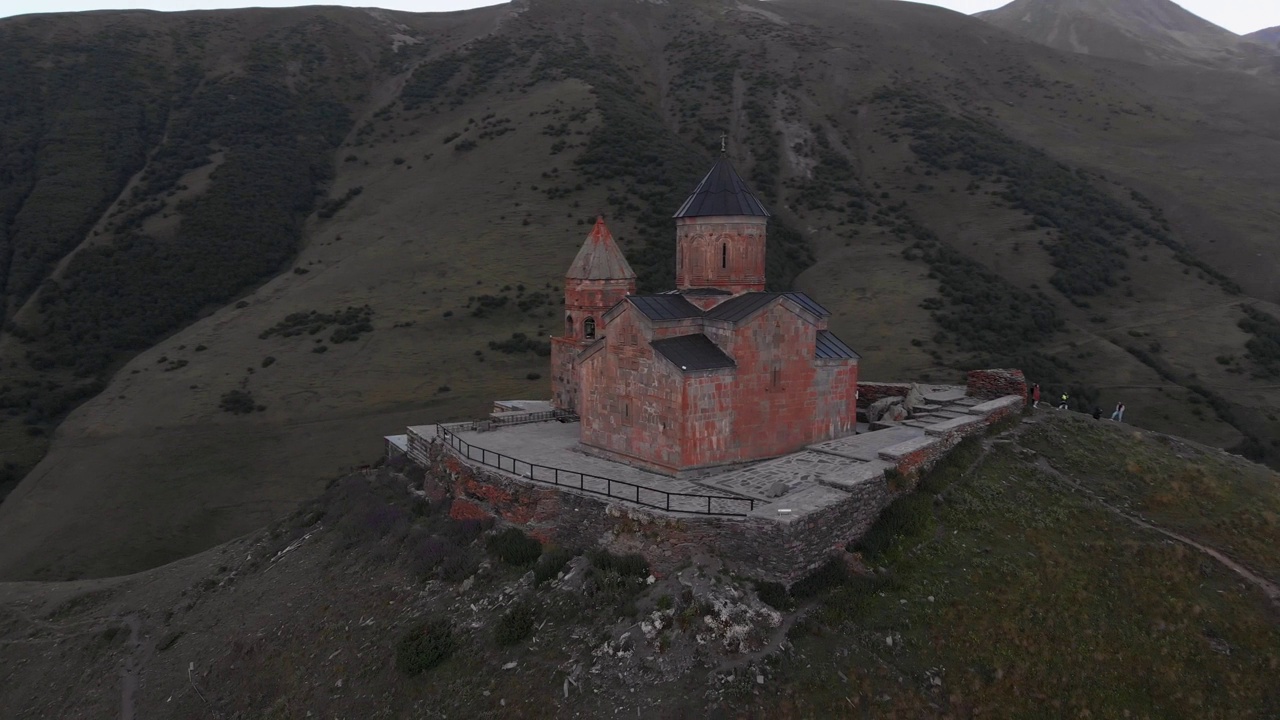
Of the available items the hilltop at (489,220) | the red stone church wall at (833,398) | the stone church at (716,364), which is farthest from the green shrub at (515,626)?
the hilltop at (489,220)

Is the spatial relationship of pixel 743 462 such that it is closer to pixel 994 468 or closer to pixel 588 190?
pixel 994 468

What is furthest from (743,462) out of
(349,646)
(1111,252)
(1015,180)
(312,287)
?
(1015,180)

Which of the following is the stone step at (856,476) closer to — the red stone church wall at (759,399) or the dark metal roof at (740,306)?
the red stone church wall at (759,399)

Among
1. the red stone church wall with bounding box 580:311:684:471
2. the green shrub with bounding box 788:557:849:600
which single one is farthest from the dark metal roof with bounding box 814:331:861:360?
the green shrub with bounding box 788:557:849:600

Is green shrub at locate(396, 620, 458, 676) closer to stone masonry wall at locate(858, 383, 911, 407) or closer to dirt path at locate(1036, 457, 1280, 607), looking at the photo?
dirt path at locate(1036, 457, 1280, 607)

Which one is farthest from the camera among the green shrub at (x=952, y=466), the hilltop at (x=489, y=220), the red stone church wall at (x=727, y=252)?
the hilltop at (x=489, y=220)

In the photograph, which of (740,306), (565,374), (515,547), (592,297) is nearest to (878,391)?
(740,306)

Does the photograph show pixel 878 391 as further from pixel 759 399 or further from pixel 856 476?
pixel 856 476
